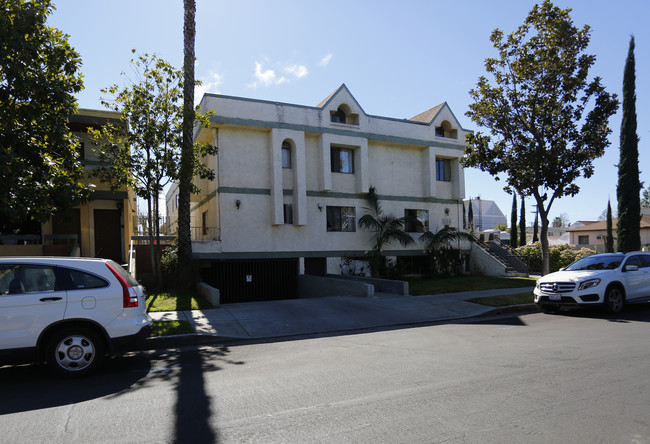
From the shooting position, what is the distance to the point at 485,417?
170 inches

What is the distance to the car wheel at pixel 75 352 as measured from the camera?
6.07 m

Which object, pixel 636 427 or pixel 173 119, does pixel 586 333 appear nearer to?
pixel 636 427

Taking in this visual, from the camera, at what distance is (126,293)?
6.57m

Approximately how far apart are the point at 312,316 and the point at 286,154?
11.2 metres

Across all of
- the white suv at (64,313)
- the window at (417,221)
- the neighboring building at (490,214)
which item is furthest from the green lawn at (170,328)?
the neighboring building at (490,214)

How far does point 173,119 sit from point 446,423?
12681mm

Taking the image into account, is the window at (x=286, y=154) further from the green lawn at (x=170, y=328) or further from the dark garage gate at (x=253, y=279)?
the green lawn at (x=170, y=328)

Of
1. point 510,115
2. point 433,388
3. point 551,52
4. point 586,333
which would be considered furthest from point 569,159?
point 433,388

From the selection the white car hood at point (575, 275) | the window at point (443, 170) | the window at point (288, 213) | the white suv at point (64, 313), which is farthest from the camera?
the window at point (443, 170)

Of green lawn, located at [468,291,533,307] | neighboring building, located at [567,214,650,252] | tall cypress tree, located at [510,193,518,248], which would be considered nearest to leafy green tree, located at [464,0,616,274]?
green lawn, located at [468,291,533,307]

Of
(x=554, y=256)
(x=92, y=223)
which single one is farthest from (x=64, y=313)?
(x=554, y=256)

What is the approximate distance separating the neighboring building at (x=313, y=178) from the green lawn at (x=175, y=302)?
4.41 metres

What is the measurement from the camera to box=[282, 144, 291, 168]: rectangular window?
20641 millimetres

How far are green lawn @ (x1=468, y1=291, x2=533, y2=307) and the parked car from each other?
823 mm
